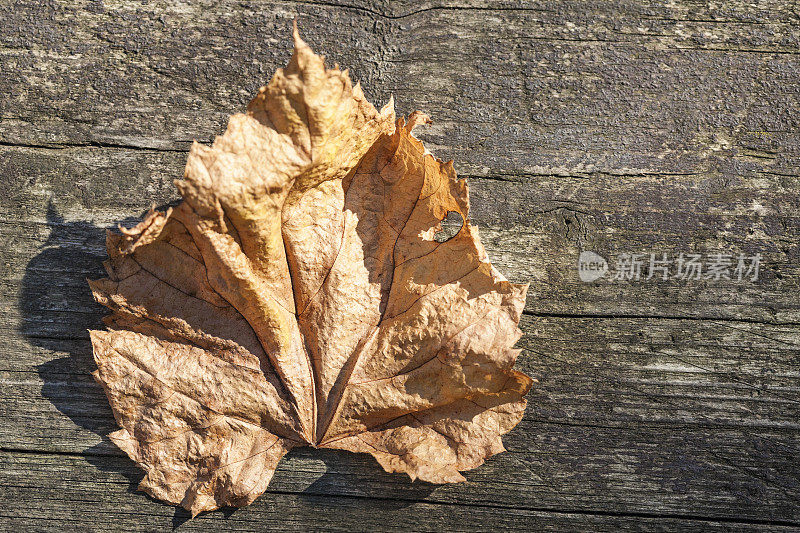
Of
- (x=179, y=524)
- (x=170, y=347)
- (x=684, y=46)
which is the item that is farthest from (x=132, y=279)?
(x=684, y=46)

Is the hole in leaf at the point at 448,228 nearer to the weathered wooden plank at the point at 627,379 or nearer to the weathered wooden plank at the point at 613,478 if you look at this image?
the weathered wooden plank at the point at 627,379

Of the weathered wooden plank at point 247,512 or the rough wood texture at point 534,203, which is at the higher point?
the rough wood texture at point 534,203

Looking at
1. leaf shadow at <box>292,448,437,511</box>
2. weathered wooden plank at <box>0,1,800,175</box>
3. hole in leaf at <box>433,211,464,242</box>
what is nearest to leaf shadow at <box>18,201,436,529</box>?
leaf shadow at <box>292,448,437,511</box>

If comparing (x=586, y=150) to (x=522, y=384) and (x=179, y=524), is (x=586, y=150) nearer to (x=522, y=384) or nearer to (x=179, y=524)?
(x=522, y=384)

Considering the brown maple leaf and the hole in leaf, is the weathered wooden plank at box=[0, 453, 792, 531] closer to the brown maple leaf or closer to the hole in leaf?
the brown maple leaf

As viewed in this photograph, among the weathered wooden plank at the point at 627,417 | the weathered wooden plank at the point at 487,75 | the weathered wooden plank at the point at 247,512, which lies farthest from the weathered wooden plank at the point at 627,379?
the weathered wooden plank at the point at 487,75

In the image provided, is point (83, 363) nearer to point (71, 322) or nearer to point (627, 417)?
point (71, 322)
